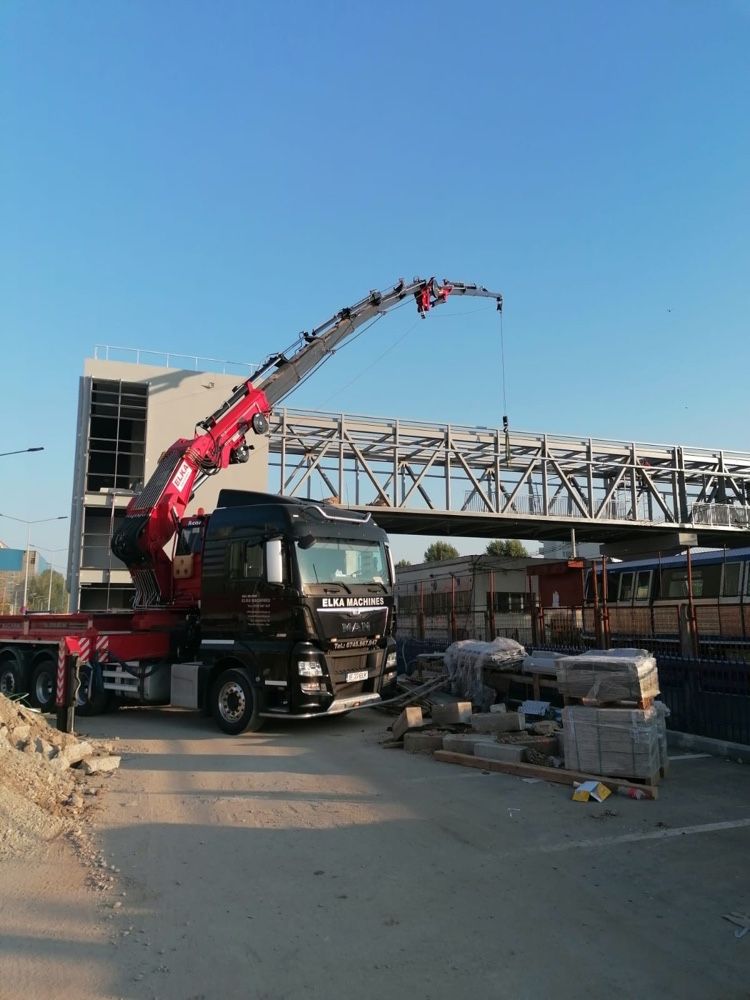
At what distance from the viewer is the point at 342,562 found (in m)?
11.7

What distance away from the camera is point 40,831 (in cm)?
598

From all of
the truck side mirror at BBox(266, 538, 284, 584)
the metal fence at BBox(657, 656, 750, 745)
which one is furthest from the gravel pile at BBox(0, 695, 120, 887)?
the metal fence at BBox(657, 656, 750, 745)

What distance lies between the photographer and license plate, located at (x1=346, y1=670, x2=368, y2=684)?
440 inches

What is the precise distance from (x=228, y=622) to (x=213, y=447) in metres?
5.67

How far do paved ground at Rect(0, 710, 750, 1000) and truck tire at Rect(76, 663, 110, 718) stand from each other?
530 centimetres

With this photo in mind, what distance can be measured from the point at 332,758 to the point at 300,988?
19.4 ft

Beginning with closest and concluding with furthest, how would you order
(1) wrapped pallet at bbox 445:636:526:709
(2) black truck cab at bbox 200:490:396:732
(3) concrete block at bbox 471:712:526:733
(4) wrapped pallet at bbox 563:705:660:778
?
(4) wrapped pallet at bbox 563:705:660:778 < (3) concrete block at bbox 471:712:526:733 < (2) black truck cab at bbox 200:490:396:732 < (1) wrapped pallet at bbox 445:636:526:709

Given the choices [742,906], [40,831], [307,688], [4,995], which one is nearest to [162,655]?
[307,688]

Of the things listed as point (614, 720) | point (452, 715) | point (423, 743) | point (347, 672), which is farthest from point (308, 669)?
point (614, 720)

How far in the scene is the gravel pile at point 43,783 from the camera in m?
5.81

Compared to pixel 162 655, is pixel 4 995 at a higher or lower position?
lower

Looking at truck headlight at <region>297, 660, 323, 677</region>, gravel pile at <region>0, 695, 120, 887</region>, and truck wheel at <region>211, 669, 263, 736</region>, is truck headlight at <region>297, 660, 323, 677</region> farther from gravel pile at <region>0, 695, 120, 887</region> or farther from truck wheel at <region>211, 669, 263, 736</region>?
gravel pile at <region>0, 695, 120, 887</region>

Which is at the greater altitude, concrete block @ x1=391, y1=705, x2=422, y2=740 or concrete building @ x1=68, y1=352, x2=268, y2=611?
concrete building @ x1=68, y1=352, x2=268, y2=611

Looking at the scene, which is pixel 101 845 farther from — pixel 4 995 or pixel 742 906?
pixel 742 906
